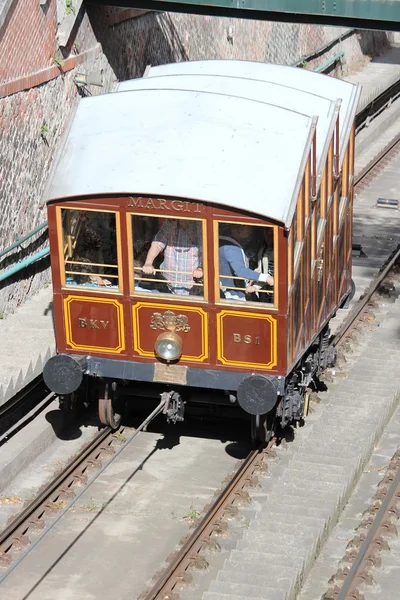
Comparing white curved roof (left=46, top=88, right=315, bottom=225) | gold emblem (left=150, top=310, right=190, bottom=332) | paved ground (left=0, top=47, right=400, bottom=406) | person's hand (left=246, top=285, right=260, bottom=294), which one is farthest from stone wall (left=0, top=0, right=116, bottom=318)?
person's hand (left=246, top=285, right=260, bottom=294)

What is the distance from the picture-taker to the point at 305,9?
744 inches

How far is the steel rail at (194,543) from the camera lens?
10203 millimetres

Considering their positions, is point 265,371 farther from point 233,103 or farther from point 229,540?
point 233,103

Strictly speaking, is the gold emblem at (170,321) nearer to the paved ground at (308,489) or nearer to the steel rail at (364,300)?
the paved ground at (308,489)

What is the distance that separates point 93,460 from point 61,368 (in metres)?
1.33

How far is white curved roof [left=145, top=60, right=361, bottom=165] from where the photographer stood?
1331 centimetres

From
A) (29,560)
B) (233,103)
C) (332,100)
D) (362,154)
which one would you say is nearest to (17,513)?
(29,560)

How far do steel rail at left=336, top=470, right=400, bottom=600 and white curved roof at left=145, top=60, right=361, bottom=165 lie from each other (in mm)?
3606

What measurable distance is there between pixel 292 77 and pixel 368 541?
5438 mm

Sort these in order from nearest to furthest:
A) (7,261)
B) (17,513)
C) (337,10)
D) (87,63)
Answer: (17,513)
(7,261)
(337,10)
(87,63)

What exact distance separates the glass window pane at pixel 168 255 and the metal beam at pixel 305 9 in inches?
332

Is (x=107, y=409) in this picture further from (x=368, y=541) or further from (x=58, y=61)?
(x=58, y=61)

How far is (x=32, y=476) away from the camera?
12648mm

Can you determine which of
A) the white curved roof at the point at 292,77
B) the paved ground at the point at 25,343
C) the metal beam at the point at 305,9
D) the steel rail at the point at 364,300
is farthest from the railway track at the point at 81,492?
the metal beam at the point at 305,9
